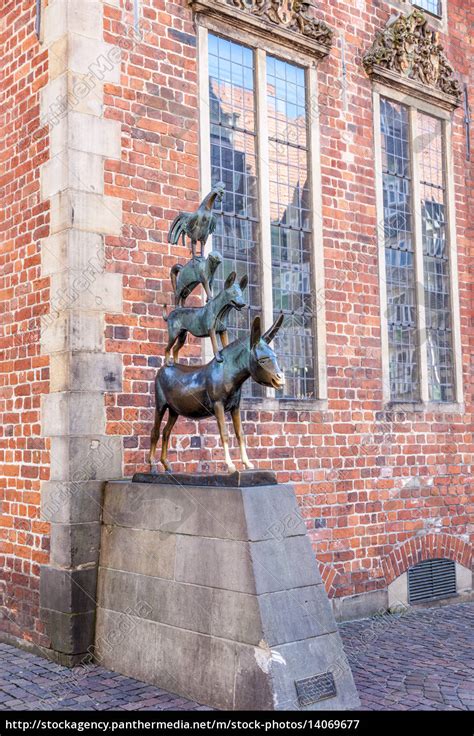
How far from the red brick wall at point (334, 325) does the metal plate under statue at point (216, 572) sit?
32.9 inches

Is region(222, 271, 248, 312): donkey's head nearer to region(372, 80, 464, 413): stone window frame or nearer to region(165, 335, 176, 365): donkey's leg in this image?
region(165, 335, 176, 365): donkey's leg

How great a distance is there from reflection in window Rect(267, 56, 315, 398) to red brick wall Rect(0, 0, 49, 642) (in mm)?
2570

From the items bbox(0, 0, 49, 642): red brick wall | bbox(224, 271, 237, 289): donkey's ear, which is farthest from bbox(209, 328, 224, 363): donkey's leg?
bbox(0, 0, 49, 642): red brick wall

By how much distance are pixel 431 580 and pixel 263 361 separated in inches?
215

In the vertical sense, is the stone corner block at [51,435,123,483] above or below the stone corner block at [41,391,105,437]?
below

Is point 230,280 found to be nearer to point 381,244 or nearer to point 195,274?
point 195,274

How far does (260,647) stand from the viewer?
5285mm

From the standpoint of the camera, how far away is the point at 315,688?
537cm

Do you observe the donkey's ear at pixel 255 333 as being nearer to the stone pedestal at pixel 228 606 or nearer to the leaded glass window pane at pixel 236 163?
the stone pedestal at pixel 228 606

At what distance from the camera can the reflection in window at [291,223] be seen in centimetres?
907

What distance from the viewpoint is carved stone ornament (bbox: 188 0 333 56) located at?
8.52 meters

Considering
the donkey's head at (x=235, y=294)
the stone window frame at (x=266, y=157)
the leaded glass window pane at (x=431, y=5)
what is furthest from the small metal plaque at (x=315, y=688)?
the leaded glass window pane at (x=431, y=5)

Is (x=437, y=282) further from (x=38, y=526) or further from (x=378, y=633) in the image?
(x=38, y=526)

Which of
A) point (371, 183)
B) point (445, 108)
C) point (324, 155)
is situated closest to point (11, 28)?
point (324, 155)
